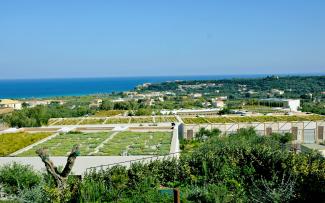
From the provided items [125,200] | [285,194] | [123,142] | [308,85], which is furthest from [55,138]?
[308,85]

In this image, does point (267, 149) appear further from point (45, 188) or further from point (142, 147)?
point (45, 188)

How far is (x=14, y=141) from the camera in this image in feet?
61.7

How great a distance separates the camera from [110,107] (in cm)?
5728

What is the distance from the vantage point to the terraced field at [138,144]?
635 inches

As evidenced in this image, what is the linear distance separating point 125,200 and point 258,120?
22.9 m

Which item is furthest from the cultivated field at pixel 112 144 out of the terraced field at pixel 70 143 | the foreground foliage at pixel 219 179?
the foreground foliage at pixel 219 179

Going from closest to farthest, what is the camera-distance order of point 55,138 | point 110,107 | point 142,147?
point 142,147 → point 55,138 → point 110,107

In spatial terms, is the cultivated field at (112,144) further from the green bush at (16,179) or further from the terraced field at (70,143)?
the green bush at (16,179)

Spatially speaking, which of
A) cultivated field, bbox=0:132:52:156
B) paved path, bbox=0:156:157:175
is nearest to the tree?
paved path, bbox=0:156:157:175

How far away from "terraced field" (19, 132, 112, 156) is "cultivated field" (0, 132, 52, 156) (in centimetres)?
83

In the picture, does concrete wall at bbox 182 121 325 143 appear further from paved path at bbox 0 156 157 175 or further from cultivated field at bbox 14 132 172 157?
paved path at bbox 0 156 157 175

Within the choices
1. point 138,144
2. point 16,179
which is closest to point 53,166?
point 16,179

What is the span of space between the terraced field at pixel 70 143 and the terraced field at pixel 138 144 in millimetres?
673

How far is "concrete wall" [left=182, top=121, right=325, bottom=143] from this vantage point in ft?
96.0
